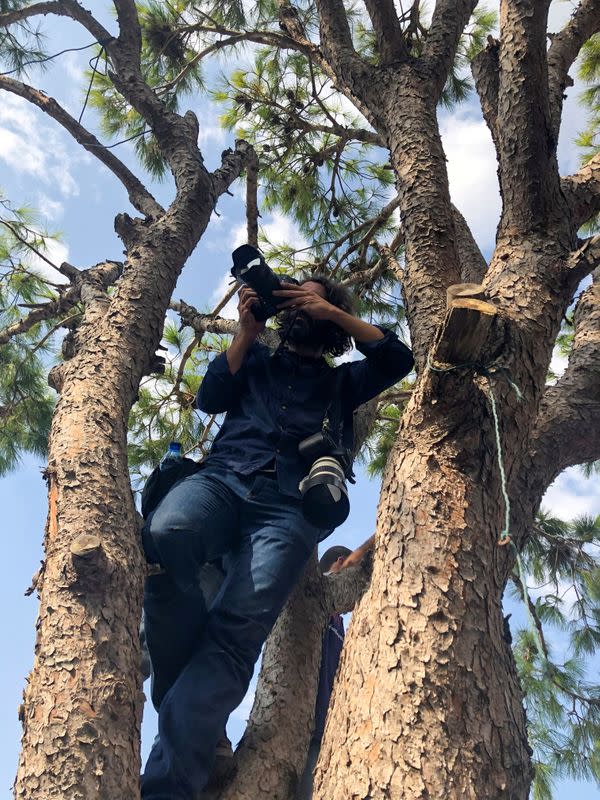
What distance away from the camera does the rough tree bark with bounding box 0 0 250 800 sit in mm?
1005

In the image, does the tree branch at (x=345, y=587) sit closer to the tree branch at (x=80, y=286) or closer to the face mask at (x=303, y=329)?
the face mask at (x=303, y=329)

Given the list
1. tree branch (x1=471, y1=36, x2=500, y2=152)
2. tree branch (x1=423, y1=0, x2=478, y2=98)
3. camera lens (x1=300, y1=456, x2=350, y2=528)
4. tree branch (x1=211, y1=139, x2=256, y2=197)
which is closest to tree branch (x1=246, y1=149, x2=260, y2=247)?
tree branch (x1=211, y1=139, x2=256, y2=197)

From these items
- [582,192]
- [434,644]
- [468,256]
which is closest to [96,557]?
[434,644]

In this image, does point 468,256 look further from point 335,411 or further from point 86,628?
point 86,628

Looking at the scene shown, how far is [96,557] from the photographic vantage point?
1185 mm

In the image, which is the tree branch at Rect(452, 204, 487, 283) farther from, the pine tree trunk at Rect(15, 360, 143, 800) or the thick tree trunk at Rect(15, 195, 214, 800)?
the pine tree trunk at Rect(15, 360, 143, 800)

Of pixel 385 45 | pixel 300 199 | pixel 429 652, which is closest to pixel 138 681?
pixel 429 652

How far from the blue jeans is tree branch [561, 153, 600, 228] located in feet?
3.50

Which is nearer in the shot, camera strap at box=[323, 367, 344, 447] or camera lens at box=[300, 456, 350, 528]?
camera lens at box=[300, 456, 350, 528]

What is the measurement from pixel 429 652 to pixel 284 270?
2759 millimetres

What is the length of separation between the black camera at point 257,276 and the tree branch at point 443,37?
1019mm

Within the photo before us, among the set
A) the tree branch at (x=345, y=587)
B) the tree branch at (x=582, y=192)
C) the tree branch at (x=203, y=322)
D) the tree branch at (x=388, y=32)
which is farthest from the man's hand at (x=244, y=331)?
the tree branch at (x=388, y=32)

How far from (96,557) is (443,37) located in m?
2.24

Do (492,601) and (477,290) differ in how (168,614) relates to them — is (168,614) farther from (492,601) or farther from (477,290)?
(477,290)
